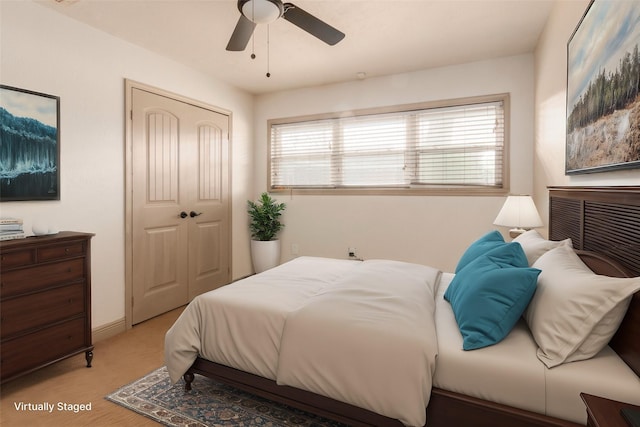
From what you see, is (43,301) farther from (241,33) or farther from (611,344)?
(611,344)

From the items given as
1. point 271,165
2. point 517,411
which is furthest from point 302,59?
point 517,411

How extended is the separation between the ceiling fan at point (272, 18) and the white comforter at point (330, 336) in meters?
1.63

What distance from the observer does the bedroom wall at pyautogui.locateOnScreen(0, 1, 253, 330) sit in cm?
237

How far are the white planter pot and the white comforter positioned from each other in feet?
6.96

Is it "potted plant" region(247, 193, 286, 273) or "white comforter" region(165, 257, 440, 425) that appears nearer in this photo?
"white comforter" region(165, 257, 440, 425)

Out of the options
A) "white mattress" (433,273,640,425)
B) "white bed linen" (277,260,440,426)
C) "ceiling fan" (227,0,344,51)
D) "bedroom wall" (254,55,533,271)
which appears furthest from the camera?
"bedroom wall" (254,55,533,271)

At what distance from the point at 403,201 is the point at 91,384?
3.23 m

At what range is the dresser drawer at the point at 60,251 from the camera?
214cm

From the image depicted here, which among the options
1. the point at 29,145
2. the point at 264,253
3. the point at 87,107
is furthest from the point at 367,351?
the point at 264,253

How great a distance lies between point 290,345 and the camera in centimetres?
163

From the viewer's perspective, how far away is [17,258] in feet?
6.60

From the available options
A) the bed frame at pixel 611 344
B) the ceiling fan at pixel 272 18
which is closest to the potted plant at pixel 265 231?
the ceiling fan at pixel 272 18

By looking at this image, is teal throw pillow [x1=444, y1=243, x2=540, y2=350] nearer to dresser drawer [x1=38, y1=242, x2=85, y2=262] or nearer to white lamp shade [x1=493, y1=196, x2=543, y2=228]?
white lamp shade [x1=493, y1=196, x2=543, y2=228]

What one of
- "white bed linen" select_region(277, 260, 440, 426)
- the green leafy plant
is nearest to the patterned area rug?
"white bed linen" select_region(277, 260, 440, 426)
